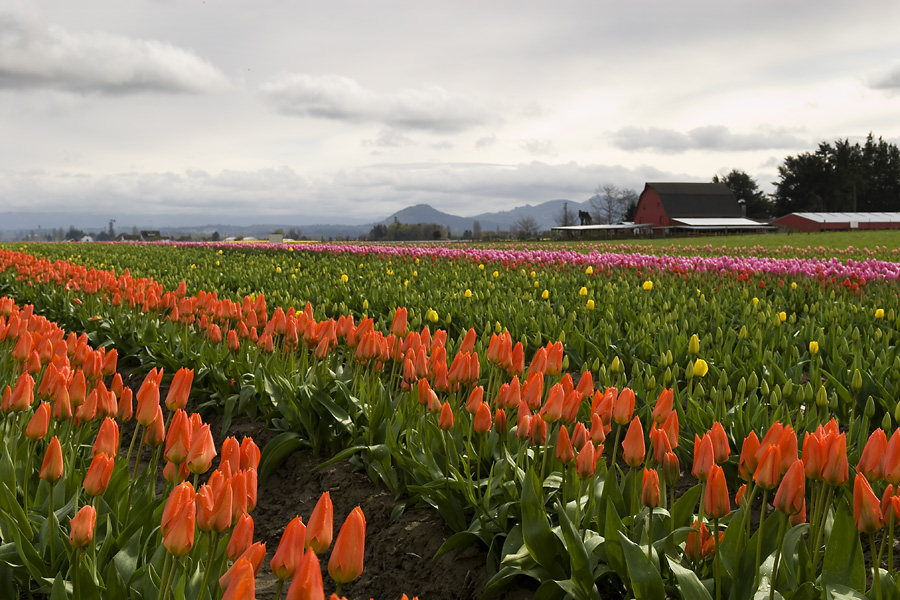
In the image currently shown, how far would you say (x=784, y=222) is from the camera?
79062 mm

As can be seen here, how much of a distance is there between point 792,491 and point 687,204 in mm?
86992

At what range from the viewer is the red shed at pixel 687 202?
8238cm

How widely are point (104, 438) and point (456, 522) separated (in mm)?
1553

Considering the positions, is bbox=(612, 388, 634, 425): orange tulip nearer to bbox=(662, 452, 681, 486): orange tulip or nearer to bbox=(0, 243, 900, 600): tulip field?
bbox=(0, 243, 900, 600): tulip field

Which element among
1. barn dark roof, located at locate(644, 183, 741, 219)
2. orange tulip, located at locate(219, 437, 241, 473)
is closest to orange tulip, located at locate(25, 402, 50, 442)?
orange tulip, located at locate(219, 437, 241, 473)

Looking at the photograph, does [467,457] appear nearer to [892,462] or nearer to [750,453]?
[750,453]

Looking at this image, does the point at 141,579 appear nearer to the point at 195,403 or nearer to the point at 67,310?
the point at 195,403

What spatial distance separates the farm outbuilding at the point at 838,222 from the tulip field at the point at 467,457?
76300 mm

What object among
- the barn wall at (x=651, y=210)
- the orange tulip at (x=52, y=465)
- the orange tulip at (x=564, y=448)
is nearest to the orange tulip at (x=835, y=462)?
the orange tulip at (x=564, y=448)

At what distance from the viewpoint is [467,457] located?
3113mm

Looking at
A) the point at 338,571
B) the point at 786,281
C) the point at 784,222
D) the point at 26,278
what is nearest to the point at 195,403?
the point at 338,571

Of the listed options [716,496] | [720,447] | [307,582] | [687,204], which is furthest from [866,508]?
[687,204]

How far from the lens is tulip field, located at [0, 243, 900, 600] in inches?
76.0

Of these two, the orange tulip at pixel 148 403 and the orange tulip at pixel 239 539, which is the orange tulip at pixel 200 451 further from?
the orange tulip at pixel 148 403
